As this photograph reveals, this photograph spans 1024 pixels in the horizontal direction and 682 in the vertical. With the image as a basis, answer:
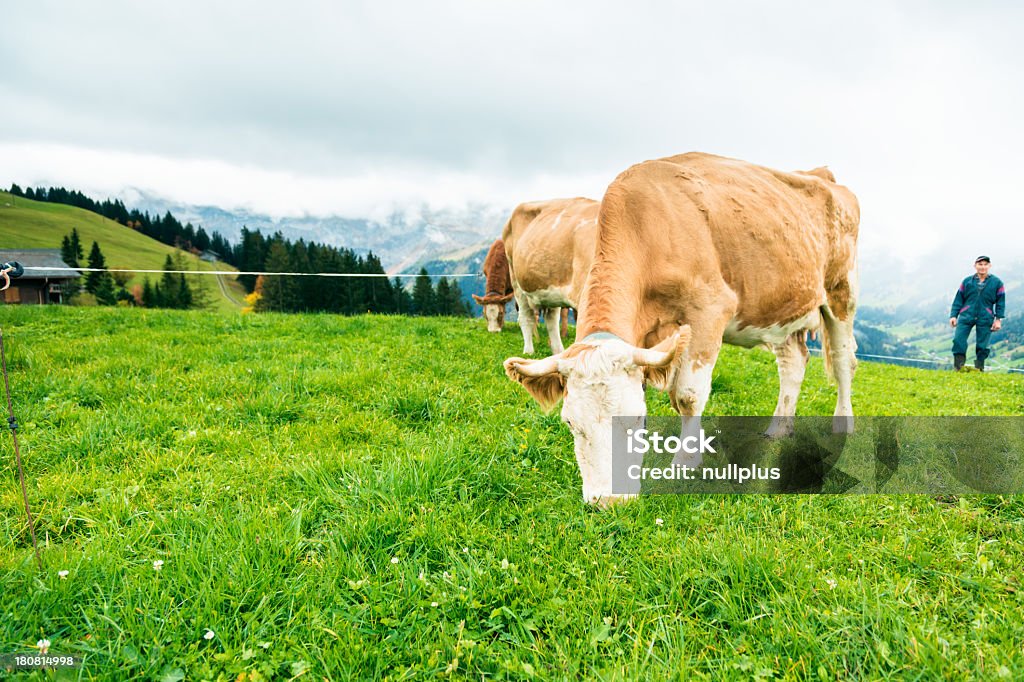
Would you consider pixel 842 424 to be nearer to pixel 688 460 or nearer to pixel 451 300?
pixel 688 460

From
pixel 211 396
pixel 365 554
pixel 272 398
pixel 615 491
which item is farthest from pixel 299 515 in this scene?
pixel 211 396

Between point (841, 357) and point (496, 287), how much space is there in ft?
32.3

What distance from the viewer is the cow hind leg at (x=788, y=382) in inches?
217

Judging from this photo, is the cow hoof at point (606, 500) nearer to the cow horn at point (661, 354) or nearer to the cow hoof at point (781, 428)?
the cow horn at point (661, 354)

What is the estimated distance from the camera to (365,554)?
2.85m

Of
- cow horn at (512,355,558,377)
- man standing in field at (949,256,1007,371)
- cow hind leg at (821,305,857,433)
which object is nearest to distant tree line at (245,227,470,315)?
man standing in field at (949,256,1007,371)

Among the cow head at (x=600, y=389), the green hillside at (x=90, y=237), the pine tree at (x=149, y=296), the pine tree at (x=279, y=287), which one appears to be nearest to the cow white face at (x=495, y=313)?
the cow head at (x=600, y=389)

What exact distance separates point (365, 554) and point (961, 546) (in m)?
3.49

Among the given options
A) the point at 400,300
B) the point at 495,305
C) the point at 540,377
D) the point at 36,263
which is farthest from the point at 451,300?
the point at 540,377

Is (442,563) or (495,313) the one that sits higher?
(495,313)

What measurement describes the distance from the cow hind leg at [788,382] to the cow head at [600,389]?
9.88 ft

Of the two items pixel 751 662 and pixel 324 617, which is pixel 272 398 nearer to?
pixel 324 617

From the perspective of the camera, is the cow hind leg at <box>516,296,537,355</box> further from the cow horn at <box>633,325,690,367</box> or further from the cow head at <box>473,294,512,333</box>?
the cow horn at <box>633,325,690,367</box>

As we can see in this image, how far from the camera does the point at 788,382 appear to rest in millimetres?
5531
